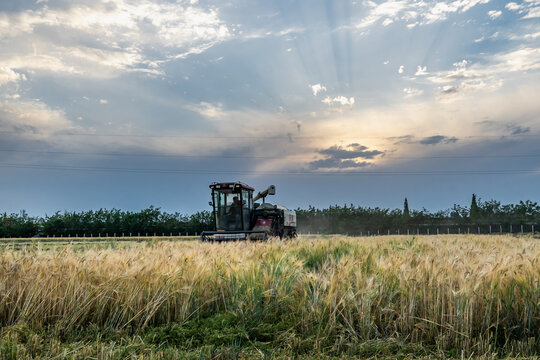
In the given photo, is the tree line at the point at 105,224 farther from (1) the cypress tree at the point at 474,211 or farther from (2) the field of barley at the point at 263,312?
(2) the field of barley at the point at 263,312

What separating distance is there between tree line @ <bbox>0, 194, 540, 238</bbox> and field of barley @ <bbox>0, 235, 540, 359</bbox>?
172 ft

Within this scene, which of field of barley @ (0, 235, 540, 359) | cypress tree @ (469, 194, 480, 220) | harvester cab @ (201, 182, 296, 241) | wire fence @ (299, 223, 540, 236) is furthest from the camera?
cypress tree @ (469, 194, 480, 220)

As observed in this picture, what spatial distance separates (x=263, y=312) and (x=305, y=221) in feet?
198

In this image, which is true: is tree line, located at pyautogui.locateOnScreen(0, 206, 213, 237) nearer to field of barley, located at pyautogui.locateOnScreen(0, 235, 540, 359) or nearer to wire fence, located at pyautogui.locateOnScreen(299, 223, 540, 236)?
wire fence, located at pyautogui.locateOnScreen(299, 223, 540, 236)

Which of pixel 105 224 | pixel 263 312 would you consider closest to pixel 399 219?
pixel 105 224

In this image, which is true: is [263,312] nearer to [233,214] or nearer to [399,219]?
[233,214]

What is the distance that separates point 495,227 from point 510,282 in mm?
58676

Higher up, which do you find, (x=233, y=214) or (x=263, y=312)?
(x=233, y=214)

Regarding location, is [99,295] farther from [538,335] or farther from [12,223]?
[12,223]

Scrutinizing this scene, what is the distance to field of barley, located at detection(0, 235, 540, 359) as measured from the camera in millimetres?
4223

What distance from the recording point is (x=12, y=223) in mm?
59375

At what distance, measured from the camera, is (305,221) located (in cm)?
6462

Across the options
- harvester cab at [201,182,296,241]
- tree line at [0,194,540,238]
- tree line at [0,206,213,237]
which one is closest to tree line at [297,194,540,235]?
tree line at [0,194,540,238]

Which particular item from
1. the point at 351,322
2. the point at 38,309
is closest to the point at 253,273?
the point at 351,322
